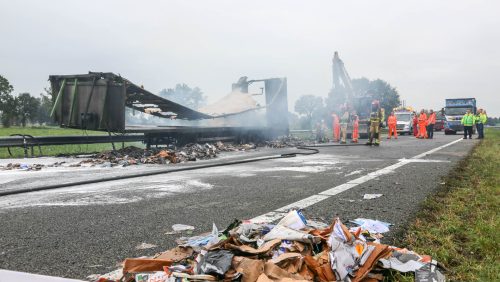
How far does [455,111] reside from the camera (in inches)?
1350

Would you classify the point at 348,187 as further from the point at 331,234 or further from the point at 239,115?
the point at 239,115

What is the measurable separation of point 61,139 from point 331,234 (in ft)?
38.2

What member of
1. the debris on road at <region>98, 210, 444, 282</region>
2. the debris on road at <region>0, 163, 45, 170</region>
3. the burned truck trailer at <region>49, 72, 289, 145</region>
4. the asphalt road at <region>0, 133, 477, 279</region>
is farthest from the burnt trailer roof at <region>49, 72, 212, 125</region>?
the debris on road at <region>98, 210, 444, 282</region>

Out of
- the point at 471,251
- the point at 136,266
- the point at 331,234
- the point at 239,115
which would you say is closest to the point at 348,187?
the point at 471,251

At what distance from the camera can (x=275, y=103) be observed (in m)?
19.5

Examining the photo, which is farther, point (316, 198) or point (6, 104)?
point (6, 104)

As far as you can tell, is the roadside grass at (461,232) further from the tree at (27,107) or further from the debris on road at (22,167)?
the tree at (27,107)

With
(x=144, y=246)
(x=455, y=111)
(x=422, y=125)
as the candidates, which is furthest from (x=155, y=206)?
(x=455, y=111)

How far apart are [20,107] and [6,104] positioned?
746cm

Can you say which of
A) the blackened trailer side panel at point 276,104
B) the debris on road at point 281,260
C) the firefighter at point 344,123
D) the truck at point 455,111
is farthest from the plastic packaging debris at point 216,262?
the truck at point 455,111

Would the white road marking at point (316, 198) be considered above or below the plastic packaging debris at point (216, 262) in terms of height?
below

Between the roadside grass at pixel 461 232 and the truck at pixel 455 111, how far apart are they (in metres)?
30.2

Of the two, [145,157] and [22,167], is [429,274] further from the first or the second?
[145,157]

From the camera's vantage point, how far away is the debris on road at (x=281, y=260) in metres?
2.47
